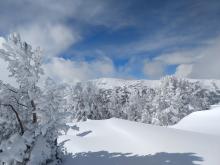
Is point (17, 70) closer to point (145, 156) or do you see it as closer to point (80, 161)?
point (80, 161)

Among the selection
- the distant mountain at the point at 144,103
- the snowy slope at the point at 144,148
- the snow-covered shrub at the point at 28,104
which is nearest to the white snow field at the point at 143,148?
the snowy slope at the point at 144,148

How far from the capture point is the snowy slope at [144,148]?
13.6 m

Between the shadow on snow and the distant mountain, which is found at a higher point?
the distant mountain

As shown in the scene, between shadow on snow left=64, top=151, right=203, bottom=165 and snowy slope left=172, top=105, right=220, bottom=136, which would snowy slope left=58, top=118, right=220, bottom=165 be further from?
snowy slope left=172, top=105, right=220, bottom=136

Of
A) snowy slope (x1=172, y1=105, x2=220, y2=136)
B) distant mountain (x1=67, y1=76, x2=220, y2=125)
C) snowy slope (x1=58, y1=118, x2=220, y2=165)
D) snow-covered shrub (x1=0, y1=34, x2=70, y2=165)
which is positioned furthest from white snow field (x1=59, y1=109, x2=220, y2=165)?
distant mountain (x1=67, y1=76, x2=220, y2=125)

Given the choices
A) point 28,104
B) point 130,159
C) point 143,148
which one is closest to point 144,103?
point 143,148

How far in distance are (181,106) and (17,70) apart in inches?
1587

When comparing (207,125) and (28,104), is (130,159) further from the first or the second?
(207,125)

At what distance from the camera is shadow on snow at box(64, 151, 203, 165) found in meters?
13.2

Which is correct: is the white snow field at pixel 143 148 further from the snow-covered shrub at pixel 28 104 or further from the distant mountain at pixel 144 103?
the distant mountain at pixel 144 103

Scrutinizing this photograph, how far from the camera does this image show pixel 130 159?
46.9 feet

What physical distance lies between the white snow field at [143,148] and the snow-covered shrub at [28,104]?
3042mm

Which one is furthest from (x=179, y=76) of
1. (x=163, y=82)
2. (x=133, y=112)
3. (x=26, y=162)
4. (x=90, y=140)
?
(x=26, y=162)

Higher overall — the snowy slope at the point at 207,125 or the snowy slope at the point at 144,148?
the snowy slope at the point at 207,125
